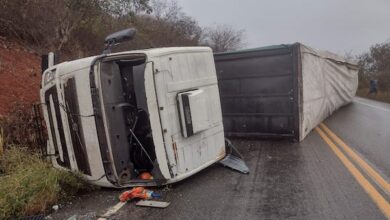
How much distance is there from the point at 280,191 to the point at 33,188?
9.90 feet

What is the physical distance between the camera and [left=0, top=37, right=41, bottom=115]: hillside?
832 cm

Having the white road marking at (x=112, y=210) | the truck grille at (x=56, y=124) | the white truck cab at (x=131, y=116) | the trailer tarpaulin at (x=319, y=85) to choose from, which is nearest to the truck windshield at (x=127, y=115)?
the white truck cab at (x=131, y=116)

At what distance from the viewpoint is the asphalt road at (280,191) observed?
4.28 m

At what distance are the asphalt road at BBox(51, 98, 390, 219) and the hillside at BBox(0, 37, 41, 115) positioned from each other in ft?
13.0

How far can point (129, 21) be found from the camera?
1502cm

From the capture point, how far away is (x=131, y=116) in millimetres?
5668

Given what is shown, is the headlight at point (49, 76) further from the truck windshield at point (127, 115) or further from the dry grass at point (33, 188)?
the dry grass at point (33, 188)

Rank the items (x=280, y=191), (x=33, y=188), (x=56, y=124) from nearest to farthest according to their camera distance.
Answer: (x=33, y=188), (x=280, y=191), (x=56, y=124)

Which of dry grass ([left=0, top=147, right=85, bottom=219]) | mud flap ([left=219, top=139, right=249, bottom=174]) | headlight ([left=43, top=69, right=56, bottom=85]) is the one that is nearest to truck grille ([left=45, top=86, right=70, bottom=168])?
headlight ([left=43, top=69, right=56, bottom=85])

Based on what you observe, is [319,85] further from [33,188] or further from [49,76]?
[33,188]

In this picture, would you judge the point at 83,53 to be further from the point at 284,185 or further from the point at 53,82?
the point at 284,185

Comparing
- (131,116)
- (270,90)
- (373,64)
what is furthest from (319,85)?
(373,64)

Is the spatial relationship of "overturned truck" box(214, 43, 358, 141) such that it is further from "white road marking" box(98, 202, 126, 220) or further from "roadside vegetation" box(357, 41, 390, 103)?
"roadside vegetation" box(357, 41, 390, 103)

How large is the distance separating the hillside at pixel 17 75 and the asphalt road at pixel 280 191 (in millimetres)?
3975
